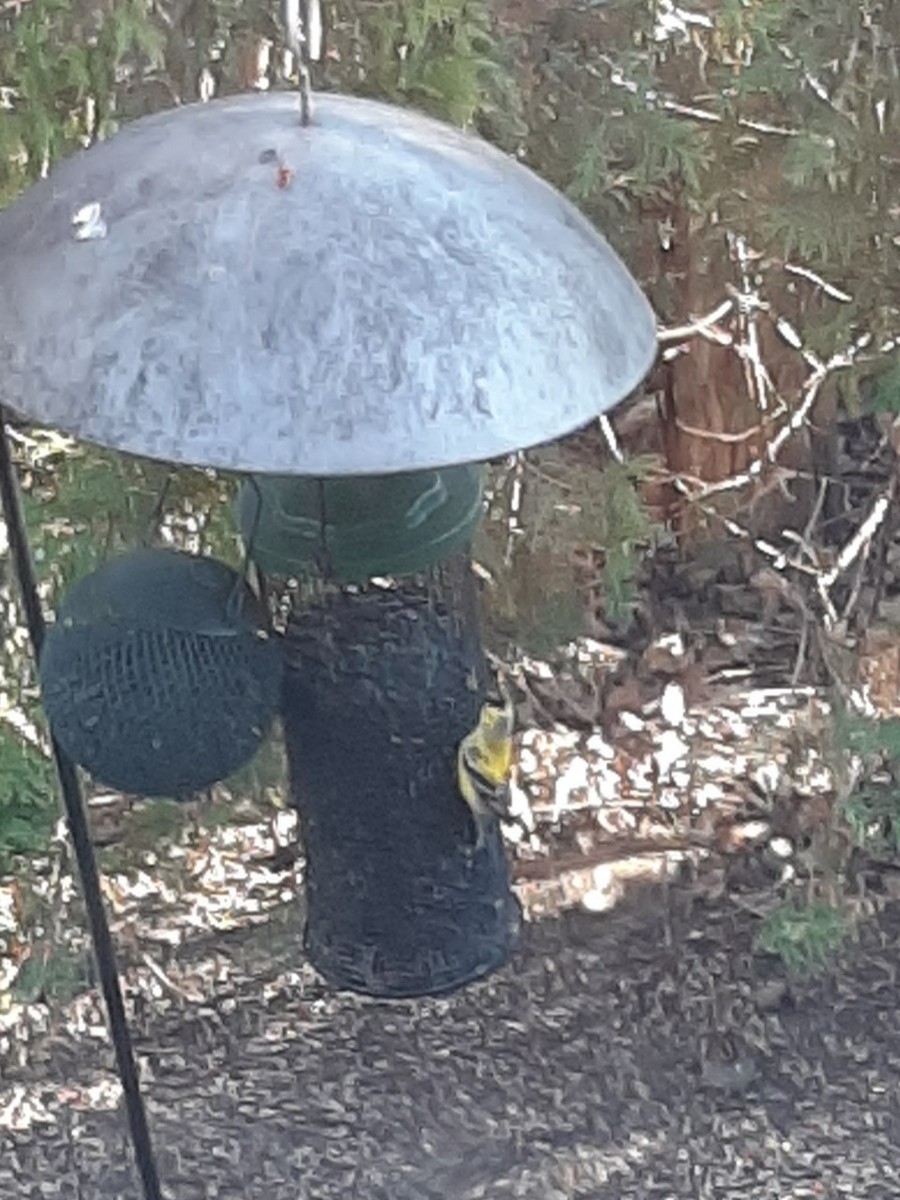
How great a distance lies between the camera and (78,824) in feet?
5.94

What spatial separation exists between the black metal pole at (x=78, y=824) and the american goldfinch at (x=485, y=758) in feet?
1.08

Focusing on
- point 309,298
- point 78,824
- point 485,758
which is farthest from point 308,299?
point 78,824

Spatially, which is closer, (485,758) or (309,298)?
(309,298)

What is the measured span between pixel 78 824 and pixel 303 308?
0.80 m

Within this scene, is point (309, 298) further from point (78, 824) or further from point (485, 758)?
point (78, 824)

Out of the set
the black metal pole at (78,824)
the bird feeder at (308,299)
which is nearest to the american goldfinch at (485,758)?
the black metal pole at (78,824)

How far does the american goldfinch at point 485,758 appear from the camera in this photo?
5.65ft

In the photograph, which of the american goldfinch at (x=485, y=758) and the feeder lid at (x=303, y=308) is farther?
the american goldfinch at (x=485, y=758)

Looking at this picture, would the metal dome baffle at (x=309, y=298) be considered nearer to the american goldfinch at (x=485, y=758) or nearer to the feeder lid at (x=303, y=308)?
the feeder lid at (x=303, y=308)

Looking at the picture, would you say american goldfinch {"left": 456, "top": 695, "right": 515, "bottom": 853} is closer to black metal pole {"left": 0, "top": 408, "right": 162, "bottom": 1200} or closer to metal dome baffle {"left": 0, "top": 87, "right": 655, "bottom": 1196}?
black metal pole {"left": 0, "top": 408, "right": 162, "bottom": 1200}

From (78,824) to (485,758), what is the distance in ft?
1.21

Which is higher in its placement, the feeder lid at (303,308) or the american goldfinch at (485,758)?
the feeder lid at (303,308)

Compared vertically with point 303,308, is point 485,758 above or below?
below

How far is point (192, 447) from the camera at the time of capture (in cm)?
112
